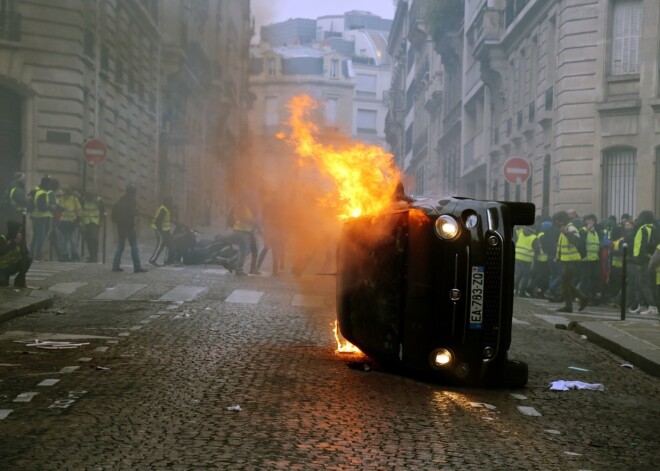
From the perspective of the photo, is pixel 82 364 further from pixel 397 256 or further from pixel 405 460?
pixel 405 460

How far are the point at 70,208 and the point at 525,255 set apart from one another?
400 inches

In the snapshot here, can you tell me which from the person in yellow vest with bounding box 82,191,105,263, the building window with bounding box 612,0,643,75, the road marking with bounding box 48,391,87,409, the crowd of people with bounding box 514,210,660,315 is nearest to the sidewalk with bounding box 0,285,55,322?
the road marking with bounding box 48,391,87,409

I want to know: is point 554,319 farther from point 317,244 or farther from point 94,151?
point 94,151

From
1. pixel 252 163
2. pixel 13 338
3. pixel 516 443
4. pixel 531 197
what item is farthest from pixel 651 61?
pixel 516 443

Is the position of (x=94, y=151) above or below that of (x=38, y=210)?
above

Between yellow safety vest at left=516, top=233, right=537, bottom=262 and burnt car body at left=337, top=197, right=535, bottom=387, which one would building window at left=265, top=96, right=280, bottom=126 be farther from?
burnt car body at left=337, top=197, right=535, bottom=387

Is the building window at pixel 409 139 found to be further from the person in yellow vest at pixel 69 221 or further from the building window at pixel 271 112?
the person in yellow vest at pixel 69 221

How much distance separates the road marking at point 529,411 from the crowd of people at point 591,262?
24.7 feet

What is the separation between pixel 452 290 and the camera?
7.11 m

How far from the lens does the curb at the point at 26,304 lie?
459 inches

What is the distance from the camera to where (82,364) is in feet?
26.4

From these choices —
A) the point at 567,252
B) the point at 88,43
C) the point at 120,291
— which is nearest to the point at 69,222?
the point at 88,43

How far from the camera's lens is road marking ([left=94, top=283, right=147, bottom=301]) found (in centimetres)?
1444

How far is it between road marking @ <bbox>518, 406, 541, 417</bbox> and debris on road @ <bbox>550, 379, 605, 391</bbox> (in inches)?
39.7
